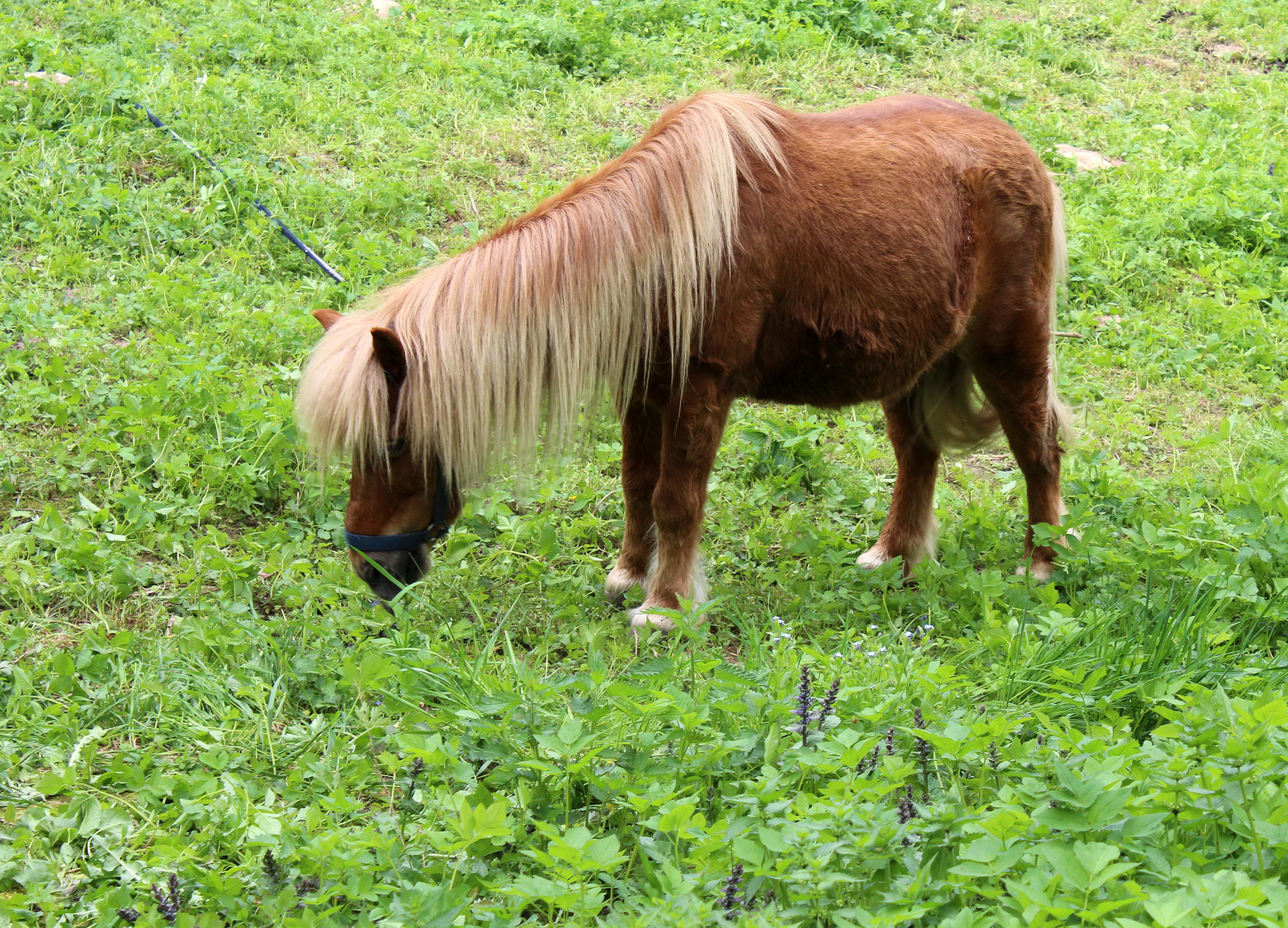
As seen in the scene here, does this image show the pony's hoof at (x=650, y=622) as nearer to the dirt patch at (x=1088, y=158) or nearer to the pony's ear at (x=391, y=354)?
the pony's ear at (x=391, y=354)

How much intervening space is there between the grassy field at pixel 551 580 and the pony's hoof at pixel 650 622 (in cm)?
8

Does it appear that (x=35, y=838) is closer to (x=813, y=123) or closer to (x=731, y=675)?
(x=731, y=675)

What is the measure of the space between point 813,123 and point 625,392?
4.14 ft

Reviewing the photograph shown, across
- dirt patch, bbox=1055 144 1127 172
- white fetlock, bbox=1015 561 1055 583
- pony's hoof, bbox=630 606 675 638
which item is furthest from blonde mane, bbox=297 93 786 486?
dirt patch, bbox=1055 144 1127 172

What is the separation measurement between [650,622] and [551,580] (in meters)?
0.58

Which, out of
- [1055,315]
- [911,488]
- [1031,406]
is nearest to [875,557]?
[911,488]

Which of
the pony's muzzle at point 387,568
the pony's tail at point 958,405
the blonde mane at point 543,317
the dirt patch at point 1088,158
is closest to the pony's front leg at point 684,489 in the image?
the blonde mane at point 543,317

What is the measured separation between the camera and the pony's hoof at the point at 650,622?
373 centimetres

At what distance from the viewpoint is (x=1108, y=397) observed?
18.4ft

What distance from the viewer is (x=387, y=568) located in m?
3.53

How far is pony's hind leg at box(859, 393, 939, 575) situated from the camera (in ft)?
14.6

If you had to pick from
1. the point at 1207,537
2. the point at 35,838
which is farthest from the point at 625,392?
the point at 1207,537

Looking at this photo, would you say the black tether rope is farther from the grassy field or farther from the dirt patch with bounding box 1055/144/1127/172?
the dirt patch with bounding box 1055/144/1127/172

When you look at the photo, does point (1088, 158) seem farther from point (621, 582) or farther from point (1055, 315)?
point (621, 582)
